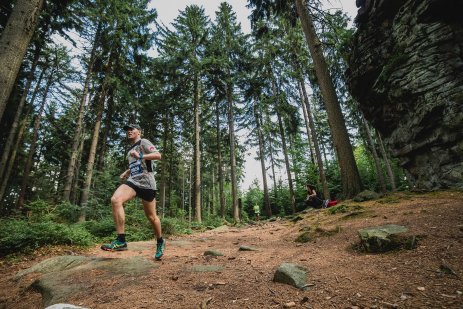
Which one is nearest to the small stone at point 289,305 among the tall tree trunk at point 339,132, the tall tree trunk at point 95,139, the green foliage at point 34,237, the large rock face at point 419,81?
the green foliage at point 34,237

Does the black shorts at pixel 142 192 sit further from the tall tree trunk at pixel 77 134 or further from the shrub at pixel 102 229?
the tall tree trunk at pixel 77 134

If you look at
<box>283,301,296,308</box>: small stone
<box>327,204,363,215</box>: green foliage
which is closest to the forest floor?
<box>283,301,296,308</box>: small stone

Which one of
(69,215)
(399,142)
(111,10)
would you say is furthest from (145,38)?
(399,142)

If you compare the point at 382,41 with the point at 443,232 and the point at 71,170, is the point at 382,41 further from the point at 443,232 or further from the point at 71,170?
the point at 71,170

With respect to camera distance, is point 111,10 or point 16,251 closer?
point 16,251

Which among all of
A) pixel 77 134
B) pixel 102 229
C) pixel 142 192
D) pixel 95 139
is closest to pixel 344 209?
pixel 142 192

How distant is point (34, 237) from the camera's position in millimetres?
5109

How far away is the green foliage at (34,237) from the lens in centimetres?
485

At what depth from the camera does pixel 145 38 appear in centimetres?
1416

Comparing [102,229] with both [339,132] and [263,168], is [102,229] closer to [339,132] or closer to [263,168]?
[339,132]

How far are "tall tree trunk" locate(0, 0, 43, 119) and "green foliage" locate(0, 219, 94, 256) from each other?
10.8 ft

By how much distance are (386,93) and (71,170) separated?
1350 cm

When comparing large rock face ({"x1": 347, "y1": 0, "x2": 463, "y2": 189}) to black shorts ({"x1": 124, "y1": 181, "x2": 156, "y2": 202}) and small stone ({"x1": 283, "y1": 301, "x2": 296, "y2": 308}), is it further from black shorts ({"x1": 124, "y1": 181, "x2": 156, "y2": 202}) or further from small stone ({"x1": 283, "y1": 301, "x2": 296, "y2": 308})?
black shorts ({"x1": 124, "y1": 181, "x2": 156, "y2": 202})

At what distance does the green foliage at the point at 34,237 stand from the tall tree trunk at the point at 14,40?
3290mm
